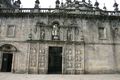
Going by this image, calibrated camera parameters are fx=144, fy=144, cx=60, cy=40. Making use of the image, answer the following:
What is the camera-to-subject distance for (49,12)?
763 inches

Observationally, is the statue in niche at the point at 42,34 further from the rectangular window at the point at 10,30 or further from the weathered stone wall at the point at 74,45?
the rectangular window at the point at 10,30

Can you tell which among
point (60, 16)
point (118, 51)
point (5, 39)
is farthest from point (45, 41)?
point (118, 51)

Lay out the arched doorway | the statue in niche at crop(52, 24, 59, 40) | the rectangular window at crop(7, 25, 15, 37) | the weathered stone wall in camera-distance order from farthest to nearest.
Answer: the rectangular window at crop(7, 25, 15, 37)
the statue in niche at crop(52, 24, 59, 40)
the arched doorway
the weathered stone wall

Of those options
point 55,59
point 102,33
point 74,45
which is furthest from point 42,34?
point 102,33

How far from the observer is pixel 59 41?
1858cm

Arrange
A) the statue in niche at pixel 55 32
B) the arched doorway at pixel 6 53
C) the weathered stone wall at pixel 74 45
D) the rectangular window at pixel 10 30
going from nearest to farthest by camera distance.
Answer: the weathered stone wall at pixel 74 45 < the arched doorway at pixel 6 53 < the statue in niche at pixel 55 32 < the rectangular window at pixel 10 30

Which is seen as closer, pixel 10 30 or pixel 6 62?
pixel 6 62

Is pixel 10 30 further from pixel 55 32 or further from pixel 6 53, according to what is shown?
pixel 55 32

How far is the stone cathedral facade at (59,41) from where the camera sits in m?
18.2

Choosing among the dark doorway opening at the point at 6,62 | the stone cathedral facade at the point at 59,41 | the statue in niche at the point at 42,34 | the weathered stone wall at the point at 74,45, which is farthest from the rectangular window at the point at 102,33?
the dark doorway opening at the point at 6,62

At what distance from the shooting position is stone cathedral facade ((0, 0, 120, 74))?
1817cm

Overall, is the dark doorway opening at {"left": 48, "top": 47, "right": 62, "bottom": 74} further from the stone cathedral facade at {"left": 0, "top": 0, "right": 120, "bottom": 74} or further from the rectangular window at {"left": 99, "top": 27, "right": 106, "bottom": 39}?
the rectangular window at {"left": 99, "top": 27, "right": 106, "bottom": 39}

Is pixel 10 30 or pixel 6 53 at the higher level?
pixel 10 30

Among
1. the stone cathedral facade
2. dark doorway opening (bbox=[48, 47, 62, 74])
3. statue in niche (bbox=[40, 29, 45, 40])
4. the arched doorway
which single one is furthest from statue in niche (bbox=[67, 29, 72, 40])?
the arched doorway
